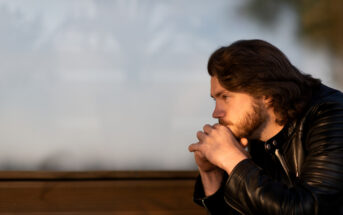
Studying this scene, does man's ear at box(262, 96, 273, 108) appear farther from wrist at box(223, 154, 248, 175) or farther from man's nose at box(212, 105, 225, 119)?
wrist at box(223, 154, 248, 175)

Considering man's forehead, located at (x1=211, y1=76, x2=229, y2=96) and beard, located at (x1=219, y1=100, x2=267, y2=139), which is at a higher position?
man's forehead, located at (x1=211, y1=76, x2=229, y2=96)

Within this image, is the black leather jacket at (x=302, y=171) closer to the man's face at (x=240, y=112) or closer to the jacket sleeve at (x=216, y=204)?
the man's face at (x=240, y=112)

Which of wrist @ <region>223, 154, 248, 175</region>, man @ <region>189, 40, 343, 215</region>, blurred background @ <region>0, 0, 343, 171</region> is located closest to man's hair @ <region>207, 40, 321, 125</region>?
man @ <region>189, 40, 343, 215</region>

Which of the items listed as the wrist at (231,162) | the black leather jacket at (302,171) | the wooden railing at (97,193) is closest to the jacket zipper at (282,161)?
the black leather jacket at (302,171)

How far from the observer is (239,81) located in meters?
1.65

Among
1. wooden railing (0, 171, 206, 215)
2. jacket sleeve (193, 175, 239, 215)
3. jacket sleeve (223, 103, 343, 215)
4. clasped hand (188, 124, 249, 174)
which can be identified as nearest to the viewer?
jacket sleeve (223, 103, 343, 215)

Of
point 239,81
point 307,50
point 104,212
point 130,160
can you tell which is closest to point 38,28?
point 130,160

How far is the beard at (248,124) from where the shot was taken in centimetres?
162

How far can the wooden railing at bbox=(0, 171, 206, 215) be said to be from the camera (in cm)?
263

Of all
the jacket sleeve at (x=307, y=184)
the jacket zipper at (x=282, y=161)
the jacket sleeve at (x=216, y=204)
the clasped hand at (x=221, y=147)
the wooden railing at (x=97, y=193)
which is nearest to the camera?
the jacket sleeve at (x=307, y=184)

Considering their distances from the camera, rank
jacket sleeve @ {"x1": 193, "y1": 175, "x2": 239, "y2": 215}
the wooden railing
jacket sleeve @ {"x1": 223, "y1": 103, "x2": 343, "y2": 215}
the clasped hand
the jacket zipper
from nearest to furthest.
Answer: jacket sleeve @ {"x1": 223, "y1": 103, "x2": 343, "y2": 215}, the clasped hand, the jacket zipper, jacket sleeve @ {"x1": 193, "y1": 175, "x2": 239, "y2": 215}, the wooden railing

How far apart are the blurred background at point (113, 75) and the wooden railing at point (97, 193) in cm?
6

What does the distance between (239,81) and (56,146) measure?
4.62 ft

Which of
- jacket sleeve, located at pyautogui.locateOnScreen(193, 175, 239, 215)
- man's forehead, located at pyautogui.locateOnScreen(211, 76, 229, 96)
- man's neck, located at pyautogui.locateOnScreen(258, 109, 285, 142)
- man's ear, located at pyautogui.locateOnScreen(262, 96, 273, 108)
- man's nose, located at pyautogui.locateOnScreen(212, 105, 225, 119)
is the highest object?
man's forehead, located at pyautogui.locateOnScreen(211, 76, 229, 96)
